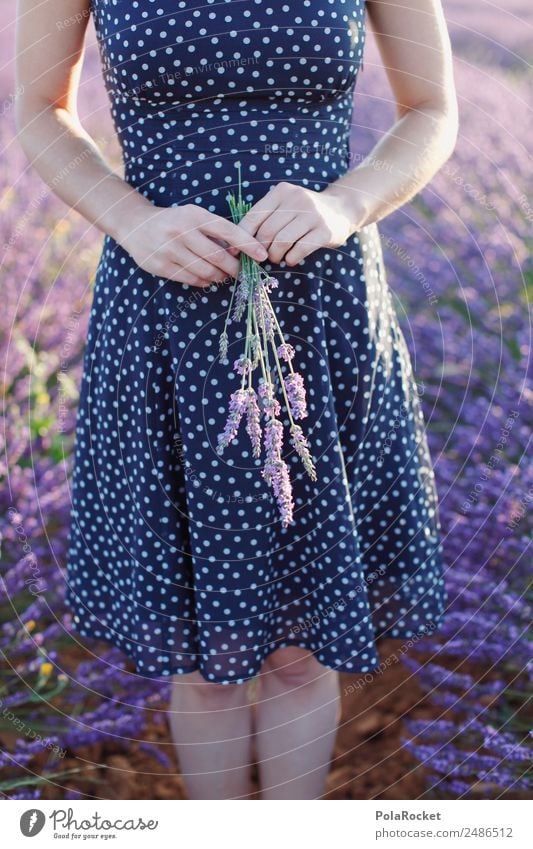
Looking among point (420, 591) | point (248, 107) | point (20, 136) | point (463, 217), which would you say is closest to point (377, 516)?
point (420, 591)

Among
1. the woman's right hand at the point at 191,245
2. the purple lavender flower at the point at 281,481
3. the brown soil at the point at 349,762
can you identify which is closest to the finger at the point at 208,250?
the woman's right hand at the point at 191,245

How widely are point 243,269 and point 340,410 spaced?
0.26 m

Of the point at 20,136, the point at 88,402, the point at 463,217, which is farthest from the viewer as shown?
the point at 463,217

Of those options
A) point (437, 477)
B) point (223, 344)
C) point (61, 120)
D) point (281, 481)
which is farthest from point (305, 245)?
point (437, 477)

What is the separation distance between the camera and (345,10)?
972mm

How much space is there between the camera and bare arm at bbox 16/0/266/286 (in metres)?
0.93

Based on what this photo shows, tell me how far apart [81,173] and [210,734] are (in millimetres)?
800

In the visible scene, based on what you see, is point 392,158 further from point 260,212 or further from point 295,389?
point 295,389

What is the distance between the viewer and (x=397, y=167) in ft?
3.43

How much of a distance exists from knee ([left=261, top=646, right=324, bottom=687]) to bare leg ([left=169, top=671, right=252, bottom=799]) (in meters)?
0.06

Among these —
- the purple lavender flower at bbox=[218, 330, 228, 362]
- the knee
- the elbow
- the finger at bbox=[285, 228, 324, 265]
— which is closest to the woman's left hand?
the finger at bbox=[285, 228, 324, 265]

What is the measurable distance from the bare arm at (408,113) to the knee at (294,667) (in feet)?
2.01

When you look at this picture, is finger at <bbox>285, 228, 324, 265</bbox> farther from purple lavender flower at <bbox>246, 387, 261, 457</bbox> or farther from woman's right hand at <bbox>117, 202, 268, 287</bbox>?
purple lavender flower at <bbox>246, 387, 261, 457</bbox>
